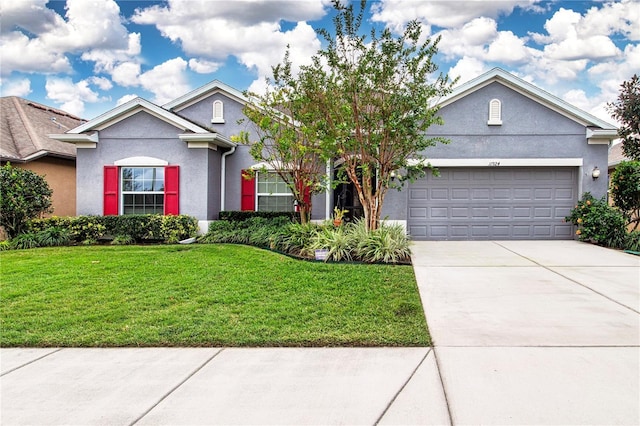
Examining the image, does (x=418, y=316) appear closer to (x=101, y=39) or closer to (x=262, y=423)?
(x=262, y=423)

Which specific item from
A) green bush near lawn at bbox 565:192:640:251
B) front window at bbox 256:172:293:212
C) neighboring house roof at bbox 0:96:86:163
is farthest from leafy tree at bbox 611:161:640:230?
neighboring house roof at bbox 0:96:86:163

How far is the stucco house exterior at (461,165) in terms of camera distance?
41.8 ft

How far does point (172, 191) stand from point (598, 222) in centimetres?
1228

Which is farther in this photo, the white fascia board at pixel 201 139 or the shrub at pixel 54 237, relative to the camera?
the white fascia board at pixel 201 139

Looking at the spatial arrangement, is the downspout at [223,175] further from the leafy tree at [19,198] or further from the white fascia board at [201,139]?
the leafy tree at [19,198]

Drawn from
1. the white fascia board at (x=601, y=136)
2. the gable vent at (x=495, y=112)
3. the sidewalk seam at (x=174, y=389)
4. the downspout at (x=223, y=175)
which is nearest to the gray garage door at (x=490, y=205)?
the white fascia board at (x=601, y=136)

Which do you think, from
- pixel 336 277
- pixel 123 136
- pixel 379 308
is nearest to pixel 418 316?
pixel 379 308

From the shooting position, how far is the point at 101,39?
39.8ft

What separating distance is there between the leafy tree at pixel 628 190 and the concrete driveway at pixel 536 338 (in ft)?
10.5

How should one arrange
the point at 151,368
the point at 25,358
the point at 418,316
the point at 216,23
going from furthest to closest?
the point at 216,23
the point at 418,316
the point at 25,358
the point at 151,368

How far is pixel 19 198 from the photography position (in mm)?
11945

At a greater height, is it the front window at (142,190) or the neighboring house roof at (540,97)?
the neighboring house roof at (540,97)

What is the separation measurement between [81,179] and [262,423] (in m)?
12.8

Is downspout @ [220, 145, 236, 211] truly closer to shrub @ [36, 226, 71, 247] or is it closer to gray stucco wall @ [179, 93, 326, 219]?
gray stucco wall @ [179, 93, 326, 219]
